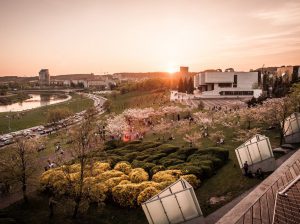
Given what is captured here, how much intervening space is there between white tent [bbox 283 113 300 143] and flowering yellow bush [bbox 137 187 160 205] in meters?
20.7

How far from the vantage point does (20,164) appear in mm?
28281

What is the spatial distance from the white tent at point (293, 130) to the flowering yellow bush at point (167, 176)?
54.8 feet

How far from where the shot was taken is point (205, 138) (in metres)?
45.1

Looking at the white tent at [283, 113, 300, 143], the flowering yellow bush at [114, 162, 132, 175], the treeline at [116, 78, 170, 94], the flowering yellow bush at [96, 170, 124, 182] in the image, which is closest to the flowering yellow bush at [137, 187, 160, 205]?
the flowering yellow bush at [96, 170, 124, 182]

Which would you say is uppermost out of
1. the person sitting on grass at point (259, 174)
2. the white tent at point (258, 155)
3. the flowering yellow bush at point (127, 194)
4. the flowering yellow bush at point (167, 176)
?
the white tent at point (258, 155)

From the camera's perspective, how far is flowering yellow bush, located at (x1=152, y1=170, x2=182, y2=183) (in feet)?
83.1

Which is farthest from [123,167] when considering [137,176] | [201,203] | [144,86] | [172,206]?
[144,86]

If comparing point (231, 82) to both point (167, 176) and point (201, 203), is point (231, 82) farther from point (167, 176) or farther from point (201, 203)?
point (201, 203)

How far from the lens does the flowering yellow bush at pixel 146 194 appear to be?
2266cm

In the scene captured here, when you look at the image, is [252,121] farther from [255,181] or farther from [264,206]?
[264,206]

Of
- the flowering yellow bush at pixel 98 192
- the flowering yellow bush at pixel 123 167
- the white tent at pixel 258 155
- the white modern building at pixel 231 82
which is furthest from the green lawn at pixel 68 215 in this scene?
the white modern building at pixel 231 82

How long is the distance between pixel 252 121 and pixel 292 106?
10.1m

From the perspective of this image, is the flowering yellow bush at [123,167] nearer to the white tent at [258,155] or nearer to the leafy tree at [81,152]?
the leafy tree at [81,152]

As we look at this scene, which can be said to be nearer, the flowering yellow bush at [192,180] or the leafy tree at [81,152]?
the leafy tree at [81,152]
